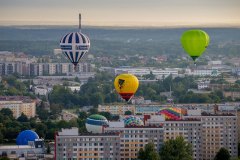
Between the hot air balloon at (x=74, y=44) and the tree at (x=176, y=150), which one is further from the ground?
the hot air balloon at (x=74, y=44)

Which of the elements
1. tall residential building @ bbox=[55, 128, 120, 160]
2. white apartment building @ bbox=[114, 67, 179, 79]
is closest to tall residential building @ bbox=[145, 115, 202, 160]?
tall residential building @ bbox=[55, 128, 120, 160]

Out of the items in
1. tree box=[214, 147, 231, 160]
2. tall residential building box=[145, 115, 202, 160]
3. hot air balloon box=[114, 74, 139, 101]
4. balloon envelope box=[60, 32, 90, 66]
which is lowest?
tree box=[214, 147, 231, 160]

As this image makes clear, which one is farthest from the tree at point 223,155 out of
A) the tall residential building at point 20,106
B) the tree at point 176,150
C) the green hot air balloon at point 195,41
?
the tall residential building at point 20,106

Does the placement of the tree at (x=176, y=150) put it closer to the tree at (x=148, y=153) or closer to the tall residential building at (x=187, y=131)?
the tree at (x=148, y=153)

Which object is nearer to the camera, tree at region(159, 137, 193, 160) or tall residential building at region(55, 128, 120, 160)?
tree at region(159, 137, 193, 160)

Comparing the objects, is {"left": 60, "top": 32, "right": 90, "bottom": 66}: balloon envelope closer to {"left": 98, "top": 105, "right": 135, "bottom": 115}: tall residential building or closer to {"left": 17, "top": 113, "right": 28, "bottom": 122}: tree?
{"left": 17, "top": 113, "right": 28, "bottom": 122}: tree

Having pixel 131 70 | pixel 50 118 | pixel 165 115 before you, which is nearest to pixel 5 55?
pixel 131 70

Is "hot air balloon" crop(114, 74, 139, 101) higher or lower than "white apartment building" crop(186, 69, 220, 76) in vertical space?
higher
